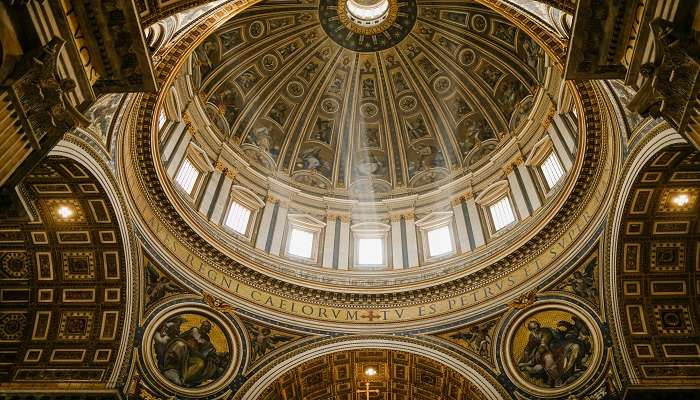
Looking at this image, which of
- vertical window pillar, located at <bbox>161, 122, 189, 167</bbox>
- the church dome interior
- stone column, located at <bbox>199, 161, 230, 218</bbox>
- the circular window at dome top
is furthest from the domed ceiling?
vertical window pillar, located at <bbox>161, 122, 189, 167</bbox>

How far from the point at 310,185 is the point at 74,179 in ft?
44.8

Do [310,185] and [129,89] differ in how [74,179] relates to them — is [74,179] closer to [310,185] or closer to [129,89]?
[129,89]

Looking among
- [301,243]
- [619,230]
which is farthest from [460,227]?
[619,230]

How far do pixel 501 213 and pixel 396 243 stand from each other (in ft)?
14.3

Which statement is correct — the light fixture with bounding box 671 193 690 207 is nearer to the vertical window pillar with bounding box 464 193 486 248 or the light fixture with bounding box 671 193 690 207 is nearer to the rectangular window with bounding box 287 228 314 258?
the vertical window pillar with bounding box 464 193 486 248

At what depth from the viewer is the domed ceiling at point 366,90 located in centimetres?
2714

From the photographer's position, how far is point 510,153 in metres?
25.0

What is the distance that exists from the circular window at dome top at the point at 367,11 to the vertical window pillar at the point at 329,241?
36.5 feet

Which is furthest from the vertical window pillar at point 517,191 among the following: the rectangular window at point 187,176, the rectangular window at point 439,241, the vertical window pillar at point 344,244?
the rectangular window at point 187,176

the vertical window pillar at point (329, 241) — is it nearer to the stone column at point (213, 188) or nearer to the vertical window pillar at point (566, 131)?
the stone column at point (213, 188)

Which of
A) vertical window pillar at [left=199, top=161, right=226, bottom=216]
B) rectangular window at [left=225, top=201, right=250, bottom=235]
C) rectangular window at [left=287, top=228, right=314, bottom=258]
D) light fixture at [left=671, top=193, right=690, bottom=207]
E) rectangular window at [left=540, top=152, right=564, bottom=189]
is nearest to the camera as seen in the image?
light fixture at [left=671, top=193, right=690, bottom=207]

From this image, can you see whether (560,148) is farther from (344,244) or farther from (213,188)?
(213,188)

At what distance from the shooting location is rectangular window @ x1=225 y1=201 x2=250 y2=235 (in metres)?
23.1

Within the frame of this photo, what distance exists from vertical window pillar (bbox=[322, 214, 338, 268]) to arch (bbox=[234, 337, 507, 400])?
4.13 m
